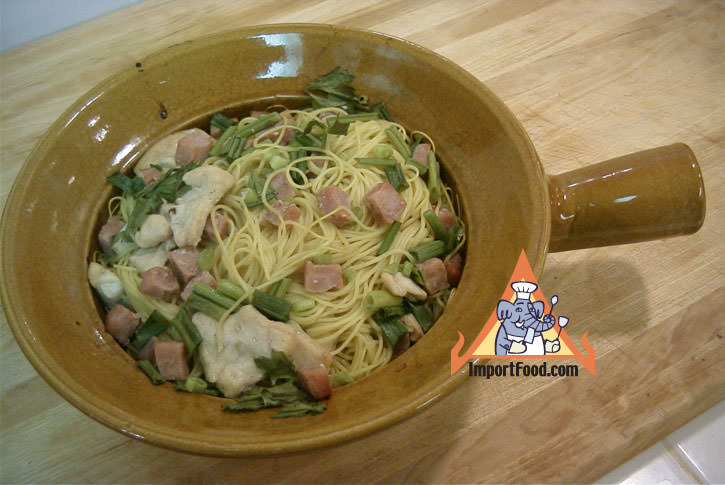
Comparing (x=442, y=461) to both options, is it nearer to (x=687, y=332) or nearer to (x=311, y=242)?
(x=311, y=242)

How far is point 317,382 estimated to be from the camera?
1.69 meters

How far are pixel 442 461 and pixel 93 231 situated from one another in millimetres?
1650

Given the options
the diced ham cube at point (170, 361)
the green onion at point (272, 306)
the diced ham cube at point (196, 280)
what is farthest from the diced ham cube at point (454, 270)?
the diced ham cube at point (170, 361)

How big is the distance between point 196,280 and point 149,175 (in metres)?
0.58

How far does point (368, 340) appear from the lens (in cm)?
202

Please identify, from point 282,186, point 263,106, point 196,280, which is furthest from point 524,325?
point 263,106

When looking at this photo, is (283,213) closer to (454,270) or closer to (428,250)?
(428,250)

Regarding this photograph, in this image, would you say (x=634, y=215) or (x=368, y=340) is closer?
(x=634, y=215)

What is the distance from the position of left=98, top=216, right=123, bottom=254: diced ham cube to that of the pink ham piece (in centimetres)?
84

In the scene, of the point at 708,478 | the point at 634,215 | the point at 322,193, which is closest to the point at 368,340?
the point at 322,193

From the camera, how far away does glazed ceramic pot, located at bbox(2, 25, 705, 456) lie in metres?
1.56

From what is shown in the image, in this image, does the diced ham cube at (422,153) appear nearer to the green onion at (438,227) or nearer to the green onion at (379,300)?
the green onion at (438,227)

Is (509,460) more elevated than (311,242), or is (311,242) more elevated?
(311,242)

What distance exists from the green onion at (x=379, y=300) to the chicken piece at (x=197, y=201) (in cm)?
73
